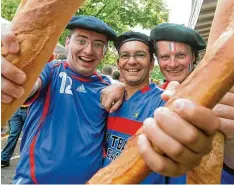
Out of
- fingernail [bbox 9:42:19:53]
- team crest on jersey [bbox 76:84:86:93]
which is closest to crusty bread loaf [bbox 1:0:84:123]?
fingernail [bbox 9:42:19:53]

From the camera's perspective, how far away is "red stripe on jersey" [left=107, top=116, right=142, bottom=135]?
163 cm

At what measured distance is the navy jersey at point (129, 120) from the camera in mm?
1607

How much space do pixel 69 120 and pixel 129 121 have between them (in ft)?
0.97

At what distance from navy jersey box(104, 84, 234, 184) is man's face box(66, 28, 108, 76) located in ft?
0.95

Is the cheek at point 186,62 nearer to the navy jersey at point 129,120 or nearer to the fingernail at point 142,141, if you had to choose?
the navy jersey at point 129,120

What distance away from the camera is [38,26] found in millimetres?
914

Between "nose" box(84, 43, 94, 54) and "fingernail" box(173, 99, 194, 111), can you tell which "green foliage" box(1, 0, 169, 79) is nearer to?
"nose" box(84, 43, 94, 54)

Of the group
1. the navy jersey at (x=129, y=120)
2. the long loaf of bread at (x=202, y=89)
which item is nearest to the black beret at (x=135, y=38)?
the navy jersey at (x=129, y=120)

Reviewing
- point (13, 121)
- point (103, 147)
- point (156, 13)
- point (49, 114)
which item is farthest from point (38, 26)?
point (156, 13)

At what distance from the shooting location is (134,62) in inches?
70.5

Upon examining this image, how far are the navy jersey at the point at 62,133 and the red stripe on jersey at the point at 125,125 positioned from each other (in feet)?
0.31

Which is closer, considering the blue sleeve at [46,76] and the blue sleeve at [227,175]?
the blue sleeve at [227,175]

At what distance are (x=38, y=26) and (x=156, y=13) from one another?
12663mm

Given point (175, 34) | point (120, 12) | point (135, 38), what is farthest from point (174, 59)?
point (120, 12)
